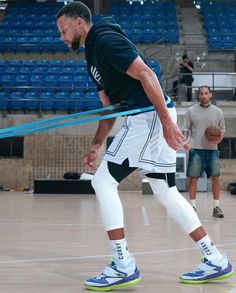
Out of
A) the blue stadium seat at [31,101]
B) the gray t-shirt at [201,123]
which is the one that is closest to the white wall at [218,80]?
the blue stadium seat at [31,101]

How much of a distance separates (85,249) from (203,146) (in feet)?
10.7

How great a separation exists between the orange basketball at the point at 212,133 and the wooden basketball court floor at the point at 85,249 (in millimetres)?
983

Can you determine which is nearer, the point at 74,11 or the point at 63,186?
the point at 74,11

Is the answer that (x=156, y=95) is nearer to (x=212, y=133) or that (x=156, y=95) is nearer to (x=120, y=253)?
(x=120, y=253)

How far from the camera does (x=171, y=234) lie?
19.0 ft

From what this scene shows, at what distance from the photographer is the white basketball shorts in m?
3.38

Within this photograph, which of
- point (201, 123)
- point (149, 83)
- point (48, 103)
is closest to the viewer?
point (149, 83)

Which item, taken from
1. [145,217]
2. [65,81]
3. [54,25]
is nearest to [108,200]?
[145,217]

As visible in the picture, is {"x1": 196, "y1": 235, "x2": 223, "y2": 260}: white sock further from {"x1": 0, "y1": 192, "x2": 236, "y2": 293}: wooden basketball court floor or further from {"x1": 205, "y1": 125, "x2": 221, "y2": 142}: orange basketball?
{"x1": 205, "y1": 125, "x2": 221, "y2": 142}: orange basketball

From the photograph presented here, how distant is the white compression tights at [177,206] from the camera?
3.49 meters

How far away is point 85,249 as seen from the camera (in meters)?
4.76

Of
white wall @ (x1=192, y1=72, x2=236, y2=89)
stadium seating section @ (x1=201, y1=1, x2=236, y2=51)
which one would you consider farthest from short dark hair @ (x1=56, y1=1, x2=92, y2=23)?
stadium seating section @ (x1=201, y1=1, x2=236, y2=51)

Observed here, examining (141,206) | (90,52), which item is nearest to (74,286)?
(90,52)

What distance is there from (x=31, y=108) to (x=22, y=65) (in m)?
2.35
